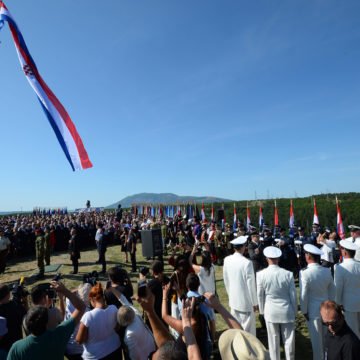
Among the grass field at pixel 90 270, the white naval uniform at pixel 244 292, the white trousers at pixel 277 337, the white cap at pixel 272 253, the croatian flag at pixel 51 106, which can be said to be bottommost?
the grass field at pixel 90 270

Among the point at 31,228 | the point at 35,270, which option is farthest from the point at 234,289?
the point at 31,228

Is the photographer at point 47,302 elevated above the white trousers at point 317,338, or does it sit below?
above

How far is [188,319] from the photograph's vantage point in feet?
7.27

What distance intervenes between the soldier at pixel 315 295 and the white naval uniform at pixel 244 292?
2.61 ft

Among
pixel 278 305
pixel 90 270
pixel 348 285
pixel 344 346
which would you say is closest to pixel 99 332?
pixel 344 346

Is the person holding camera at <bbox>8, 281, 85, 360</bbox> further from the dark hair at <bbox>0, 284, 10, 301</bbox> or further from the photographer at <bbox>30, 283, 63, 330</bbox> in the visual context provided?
the dark hair at <bbox>0, 284, 10, 301</bbox>

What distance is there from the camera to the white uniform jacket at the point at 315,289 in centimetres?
440

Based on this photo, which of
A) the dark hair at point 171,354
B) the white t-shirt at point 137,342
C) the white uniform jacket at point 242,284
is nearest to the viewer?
the dark hair at point 171,354

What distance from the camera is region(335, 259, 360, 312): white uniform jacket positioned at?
15.2ft

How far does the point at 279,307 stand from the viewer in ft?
14.5

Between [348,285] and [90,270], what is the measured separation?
32.5 ft

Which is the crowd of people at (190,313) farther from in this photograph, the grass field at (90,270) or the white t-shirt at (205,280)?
the grass field at (90,270)

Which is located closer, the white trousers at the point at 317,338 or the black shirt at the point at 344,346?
the black shirt at the point at 344,346

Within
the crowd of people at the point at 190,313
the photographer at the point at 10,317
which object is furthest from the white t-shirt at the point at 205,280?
the photographer at the point at 10,317
